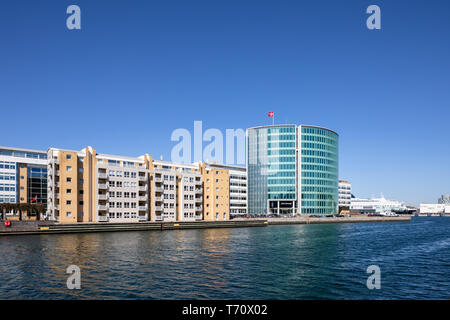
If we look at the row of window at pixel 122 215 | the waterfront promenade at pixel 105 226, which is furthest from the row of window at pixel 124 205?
the waterfront promenade at pixel 105 226

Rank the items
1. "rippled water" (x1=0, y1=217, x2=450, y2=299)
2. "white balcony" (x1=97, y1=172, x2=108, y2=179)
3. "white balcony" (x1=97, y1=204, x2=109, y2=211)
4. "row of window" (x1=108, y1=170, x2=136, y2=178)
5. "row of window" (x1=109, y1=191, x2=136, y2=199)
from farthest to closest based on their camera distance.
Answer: "row of window" (x1=108, y1=170, x2=136, y2=178)
"row of window" (x1=109, y1=191, x2=136, y2=199)
"white balcony" (x1=97, y1=172, x2=108, y2=179)
"white balcony" (x1=97, y1=204, x2=109, y2=211)
"rippled water" (x1=0, y1=217, x2=450, y2=299)

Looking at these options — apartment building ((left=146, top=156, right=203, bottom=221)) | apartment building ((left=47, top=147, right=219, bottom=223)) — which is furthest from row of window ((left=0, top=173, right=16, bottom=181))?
apartment building ((left=146, top=156, right=203, bottom=221))

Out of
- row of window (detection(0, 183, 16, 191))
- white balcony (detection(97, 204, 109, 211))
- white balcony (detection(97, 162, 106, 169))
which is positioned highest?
white balcony (detection(97, 162, 106, 169))

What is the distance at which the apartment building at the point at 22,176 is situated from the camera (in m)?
129

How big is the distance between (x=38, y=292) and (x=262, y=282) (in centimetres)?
2182

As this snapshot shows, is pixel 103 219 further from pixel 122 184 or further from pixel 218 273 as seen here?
pixel 218 273

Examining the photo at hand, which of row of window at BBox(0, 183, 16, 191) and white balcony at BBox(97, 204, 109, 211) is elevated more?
row of window at BBox(0, 183, 16, 191)

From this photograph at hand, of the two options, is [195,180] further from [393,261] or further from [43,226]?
[393,261]

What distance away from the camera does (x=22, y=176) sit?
134m

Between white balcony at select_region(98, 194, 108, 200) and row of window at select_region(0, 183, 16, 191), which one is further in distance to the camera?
row of window at select_region(0, 183, 16, 191)

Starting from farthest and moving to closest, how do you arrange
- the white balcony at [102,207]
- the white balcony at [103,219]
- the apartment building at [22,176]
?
1. the apartment building at [22,176]
2. the white balcony at [102,207]
3. the white balcony at [103,219]

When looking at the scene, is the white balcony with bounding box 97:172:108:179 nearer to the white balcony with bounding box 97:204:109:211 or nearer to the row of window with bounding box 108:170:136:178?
the row of window with bounding box 108:170:136:178

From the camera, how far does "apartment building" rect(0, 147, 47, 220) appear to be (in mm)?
128875

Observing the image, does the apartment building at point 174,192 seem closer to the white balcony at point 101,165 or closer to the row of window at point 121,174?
the row of window at point 121,174
